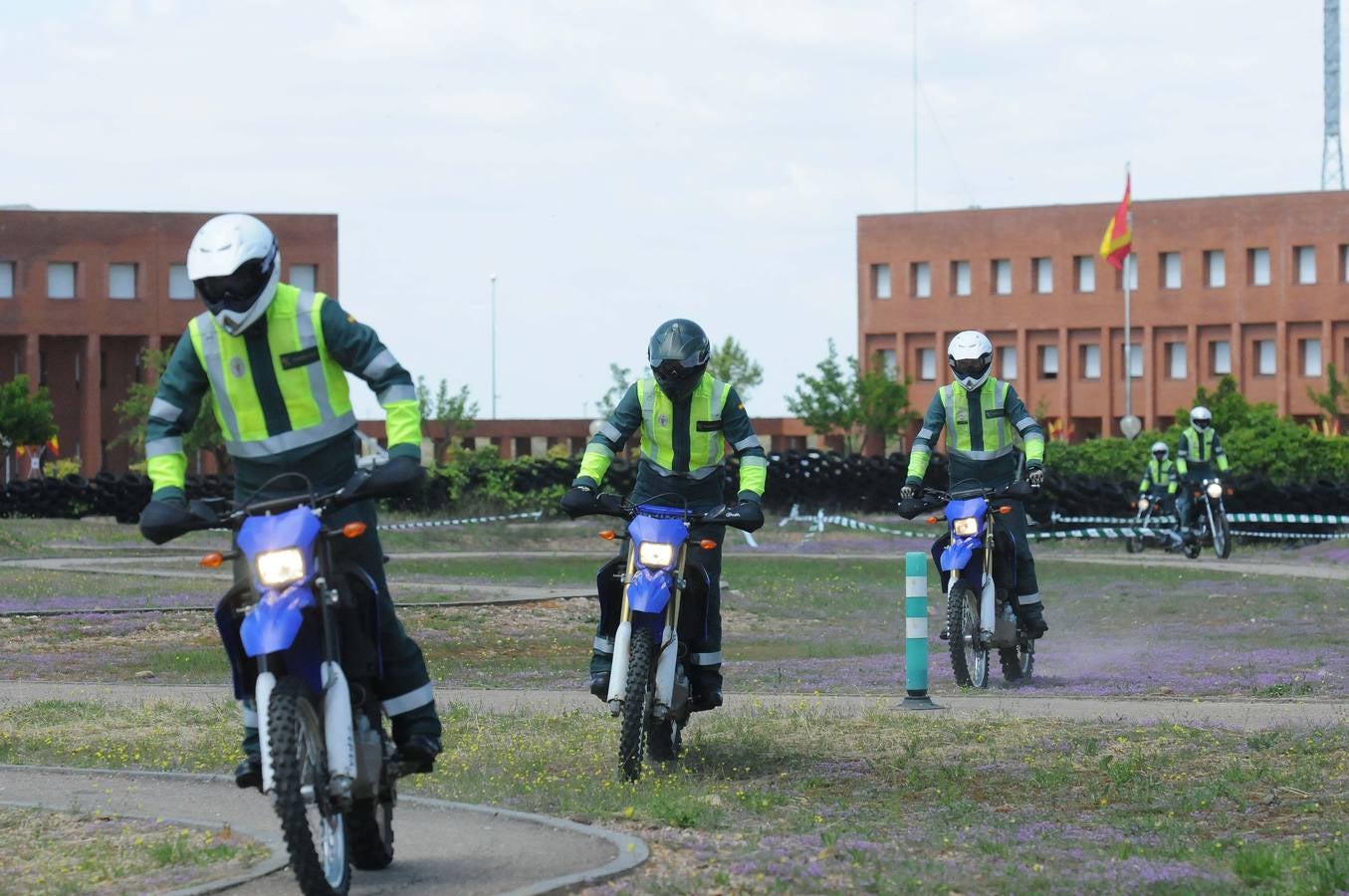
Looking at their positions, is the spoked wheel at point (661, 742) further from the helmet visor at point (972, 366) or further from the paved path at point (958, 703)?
the helmet visor at point (972, 366)

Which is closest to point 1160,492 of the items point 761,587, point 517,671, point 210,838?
point 761,587

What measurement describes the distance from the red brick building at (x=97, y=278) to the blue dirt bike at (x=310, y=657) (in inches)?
2979

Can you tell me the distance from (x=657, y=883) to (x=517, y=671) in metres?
8.91

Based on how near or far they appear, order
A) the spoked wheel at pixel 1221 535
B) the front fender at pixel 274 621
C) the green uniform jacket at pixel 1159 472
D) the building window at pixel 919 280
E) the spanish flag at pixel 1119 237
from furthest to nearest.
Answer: the building window at pixel 919 280 → the spanish flag at pixel 1119 237 → the green uniform jacket at pixel 1159 472 → the spoked wheel at pixel 1221 535 → the front fender at pixel 274 621

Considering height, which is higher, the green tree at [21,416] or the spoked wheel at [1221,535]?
the green tree at [21,416]

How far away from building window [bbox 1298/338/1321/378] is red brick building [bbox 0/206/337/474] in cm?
3638

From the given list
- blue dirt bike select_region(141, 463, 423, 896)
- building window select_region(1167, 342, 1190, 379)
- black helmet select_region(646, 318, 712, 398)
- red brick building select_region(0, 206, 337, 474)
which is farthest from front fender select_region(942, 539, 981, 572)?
building window select_region(1167, 342, 1190, 379)

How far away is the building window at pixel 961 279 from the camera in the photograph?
89.6m

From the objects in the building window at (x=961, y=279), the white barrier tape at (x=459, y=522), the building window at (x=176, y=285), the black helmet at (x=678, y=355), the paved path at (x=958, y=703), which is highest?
the building window at (x=961, y=279)

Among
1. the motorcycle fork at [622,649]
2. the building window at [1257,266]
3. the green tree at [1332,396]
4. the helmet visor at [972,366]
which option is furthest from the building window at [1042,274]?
the motorcycle fork at [622,649]

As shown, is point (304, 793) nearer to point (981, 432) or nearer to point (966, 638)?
point (966, 638)

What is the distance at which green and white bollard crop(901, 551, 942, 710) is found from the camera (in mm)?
12305

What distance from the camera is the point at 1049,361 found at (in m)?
88.8

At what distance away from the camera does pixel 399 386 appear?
694 centimetres
